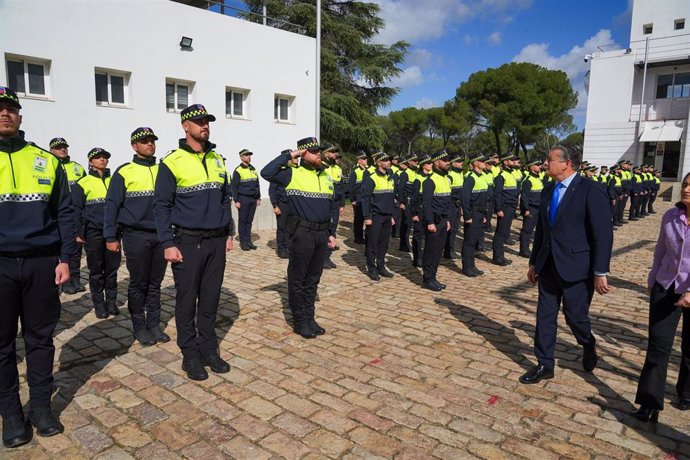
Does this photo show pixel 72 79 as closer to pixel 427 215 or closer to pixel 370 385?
pixel 427 215

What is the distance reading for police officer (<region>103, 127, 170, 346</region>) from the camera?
4918mm

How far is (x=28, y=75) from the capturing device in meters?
10.2

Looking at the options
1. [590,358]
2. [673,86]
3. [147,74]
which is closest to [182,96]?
[147,74]

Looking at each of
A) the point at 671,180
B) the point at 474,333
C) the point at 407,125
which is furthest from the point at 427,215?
the point at 407,125

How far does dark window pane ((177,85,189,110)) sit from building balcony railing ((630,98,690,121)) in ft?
106

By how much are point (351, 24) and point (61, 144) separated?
21.2 metres

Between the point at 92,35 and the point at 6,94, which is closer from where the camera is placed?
the point at 6,94

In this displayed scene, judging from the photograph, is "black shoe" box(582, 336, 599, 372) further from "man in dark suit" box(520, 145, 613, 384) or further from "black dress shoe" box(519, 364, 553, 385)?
"black dress shoe" box(519, 364, 553, 385)

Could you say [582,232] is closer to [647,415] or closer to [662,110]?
[647,415]

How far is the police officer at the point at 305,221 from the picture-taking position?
5.23m

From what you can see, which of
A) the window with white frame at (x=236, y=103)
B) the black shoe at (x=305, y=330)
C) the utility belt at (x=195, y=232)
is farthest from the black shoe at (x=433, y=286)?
the window with white frame at (x=236, y=103)

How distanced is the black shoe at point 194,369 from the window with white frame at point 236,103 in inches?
433

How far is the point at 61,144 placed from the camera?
7199 millimetres

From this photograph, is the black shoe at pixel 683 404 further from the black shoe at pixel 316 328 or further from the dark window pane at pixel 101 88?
the dark window pane at pixel 101 88
